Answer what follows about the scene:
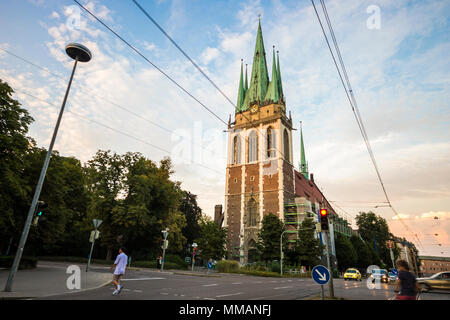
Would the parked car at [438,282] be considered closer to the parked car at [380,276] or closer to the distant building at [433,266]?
the parked car at [380,276]

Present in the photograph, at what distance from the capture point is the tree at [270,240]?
3847 cm

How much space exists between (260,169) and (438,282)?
3550cm

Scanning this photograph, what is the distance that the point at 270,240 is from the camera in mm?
39156

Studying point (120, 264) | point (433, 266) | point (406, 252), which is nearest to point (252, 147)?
point (120, 264)

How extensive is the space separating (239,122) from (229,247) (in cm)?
2439

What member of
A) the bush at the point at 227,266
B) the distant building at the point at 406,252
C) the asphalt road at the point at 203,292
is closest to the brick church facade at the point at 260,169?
the bush at the point at 227,266

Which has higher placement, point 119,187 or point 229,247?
point 119,187

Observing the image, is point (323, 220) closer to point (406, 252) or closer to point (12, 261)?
point (12, 261)

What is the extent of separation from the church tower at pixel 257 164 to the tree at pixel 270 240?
14.3 feet

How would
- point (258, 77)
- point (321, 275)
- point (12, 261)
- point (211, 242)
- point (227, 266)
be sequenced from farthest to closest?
1. point (258, 77)
2. point (211, 242)
3. point (227, 266)
4. point (12, 261)
5. point (321, 275)

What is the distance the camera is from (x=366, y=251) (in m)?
65.4

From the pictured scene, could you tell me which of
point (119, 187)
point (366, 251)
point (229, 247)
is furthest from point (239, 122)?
point (366, 251)
